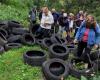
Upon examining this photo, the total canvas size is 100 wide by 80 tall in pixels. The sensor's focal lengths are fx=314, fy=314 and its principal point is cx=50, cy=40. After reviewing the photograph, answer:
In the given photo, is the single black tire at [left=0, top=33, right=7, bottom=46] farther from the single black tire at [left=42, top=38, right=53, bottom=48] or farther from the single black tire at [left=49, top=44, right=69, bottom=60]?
the single black tire at [left=49, top=44, right=69, bottom=60]

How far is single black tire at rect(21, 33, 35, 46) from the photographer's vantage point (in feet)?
45.9

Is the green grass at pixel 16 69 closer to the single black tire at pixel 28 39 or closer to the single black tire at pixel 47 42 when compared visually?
the single black tire at pixel 47 42

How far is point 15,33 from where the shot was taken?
1528 centimetres

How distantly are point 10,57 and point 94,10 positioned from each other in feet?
84.4

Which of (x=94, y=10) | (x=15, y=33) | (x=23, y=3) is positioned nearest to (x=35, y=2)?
(x=23, y=3)

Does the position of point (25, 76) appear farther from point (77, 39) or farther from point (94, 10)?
point (94, 10)

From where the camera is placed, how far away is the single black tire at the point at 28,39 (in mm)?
13984

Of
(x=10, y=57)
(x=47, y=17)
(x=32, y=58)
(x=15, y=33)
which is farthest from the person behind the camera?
(x=15, y=33)

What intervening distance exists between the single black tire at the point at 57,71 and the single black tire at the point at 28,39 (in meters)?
3.41

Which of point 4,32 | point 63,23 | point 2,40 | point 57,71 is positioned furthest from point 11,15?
point 57,71

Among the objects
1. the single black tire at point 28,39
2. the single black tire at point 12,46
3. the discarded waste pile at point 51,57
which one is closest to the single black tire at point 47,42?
the discarded waste pile at point 51,57

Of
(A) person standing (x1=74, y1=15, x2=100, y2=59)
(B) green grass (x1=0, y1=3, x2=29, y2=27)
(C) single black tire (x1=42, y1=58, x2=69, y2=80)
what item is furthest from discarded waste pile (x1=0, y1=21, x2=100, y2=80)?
(B) green grass (x1=0, y1=3, x2=29, y2=27)

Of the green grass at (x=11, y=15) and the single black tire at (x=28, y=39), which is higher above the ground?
the single black tire at (x=28, y=39)

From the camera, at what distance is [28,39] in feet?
48.3
